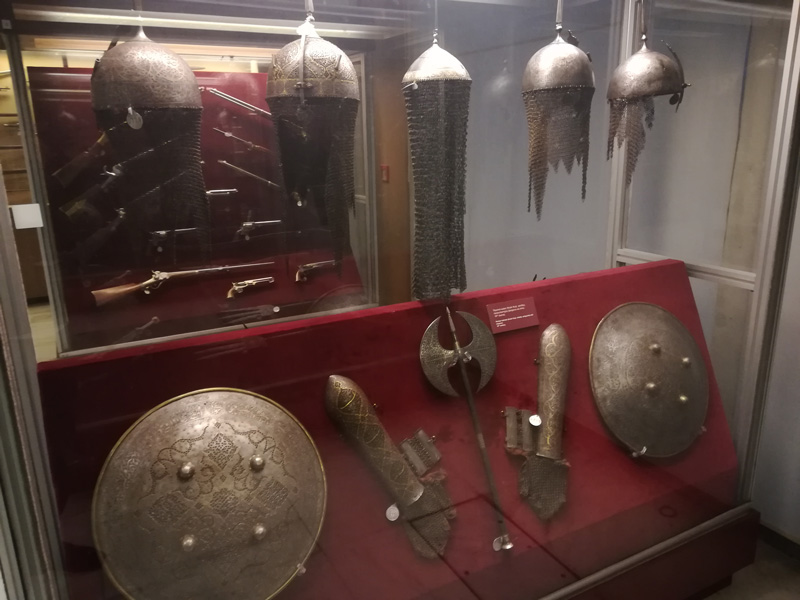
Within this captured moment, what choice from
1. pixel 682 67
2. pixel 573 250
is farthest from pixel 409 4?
pixel 573 250

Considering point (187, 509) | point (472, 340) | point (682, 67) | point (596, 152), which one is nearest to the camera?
point (187, 509)

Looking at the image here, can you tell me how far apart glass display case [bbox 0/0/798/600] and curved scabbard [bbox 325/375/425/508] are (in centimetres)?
1

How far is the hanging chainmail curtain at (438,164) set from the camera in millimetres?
2182

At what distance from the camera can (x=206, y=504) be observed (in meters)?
1.61

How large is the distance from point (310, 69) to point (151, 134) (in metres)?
0.53

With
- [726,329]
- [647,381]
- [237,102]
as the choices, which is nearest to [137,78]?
[237,102]

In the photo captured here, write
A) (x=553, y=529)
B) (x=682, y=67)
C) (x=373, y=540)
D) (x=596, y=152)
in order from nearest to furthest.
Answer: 1. (x=373, y=540)
2. (x=553, y=529)
3. (x=682, y=67)
4. (x=596, y=152)

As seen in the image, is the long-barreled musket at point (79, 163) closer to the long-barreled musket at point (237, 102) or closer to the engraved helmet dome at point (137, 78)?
the engraved helmet dome at point (137, 78)

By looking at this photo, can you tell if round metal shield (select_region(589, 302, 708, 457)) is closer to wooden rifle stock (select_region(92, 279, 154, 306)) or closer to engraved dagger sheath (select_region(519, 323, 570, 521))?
engraved dagger sheath (select_region(519, 323, 570, 521))

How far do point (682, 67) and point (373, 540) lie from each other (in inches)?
94.4

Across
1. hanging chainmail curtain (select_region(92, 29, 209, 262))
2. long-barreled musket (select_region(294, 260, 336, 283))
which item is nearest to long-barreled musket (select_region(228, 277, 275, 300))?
long-barreled musket (select_region(294, 260, 336, 283))

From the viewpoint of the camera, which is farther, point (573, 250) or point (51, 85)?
point (573, 250)

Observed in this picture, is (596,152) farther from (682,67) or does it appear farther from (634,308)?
(634,308)

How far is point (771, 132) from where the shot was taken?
249 centimetres
